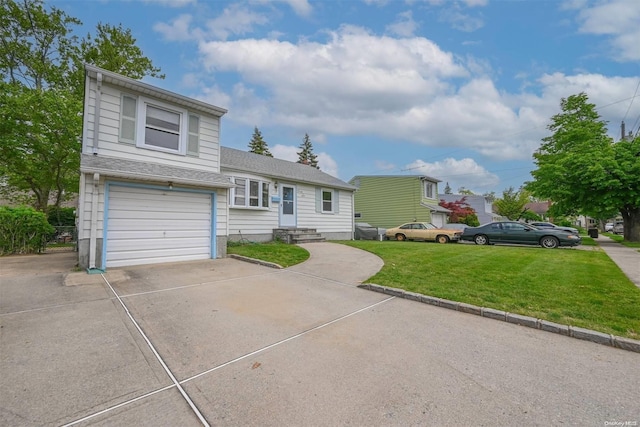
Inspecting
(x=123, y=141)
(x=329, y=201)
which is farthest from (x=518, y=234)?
(x=123, y=141)

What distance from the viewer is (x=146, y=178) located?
7.04m

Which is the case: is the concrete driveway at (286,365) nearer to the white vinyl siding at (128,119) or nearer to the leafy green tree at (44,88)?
the white vinyl siding at (128,119)

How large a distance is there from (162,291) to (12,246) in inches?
325

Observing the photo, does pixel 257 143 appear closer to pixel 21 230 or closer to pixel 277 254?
pixel 21 230

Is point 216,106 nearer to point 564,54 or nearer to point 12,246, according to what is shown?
point 12,246

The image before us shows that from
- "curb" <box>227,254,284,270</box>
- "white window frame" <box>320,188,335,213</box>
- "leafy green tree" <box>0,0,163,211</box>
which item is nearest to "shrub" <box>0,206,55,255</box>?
"curb" <box>227,254,284,270</box>

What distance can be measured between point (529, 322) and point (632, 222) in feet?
67.6

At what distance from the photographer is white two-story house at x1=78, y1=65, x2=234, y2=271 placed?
6602mm

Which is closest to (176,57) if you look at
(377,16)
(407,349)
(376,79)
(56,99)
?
(56,99)

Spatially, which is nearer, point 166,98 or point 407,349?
point 407,349

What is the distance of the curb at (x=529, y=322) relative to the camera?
320cm

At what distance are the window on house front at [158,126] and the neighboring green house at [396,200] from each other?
17.4 meters

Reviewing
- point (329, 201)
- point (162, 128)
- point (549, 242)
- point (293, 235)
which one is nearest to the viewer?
point (162, 128)

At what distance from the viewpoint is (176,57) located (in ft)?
39.2
